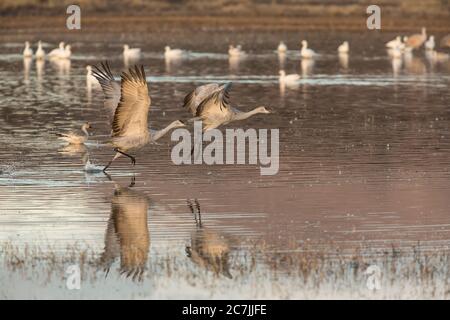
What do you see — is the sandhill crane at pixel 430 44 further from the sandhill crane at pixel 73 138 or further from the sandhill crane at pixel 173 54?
the sandhill crane at pixel 73 138

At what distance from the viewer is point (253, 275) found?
12203 millimetres

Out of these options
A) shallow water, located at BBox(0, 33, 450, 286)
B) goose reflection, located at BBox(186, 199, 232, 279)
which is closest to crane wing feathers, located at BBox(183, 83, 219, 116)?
shallow water, located at BBox(0, 33, 450, 286)

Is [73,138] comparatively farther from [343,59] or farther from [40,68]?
[343,59]

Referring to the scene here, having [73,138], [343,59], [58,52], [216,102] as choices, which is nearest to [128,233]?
[216,102]

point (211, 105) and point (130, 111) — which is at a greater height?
point (211, 105)

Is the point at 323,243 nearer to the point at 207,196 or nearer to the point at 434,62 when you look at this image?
the point at 207,196

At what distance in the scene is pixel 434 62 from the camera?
153 ft

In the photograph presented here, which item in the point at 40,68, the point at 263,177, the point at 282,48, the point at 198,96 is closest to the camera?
the point at 263,177

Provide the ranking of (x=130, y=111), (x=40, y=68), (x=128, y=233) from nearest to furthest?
1. (x=128, y=233)
2. (x=130, y=111)
3. (x=40, y=68)

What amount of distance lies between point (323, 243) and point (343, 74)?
2645 centimetres

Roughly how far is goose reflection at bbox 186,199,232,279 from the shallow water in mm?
126

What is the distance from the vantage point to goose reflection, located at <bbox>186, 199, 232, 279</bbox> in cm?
1258

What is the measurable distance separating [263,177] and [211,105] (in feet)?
5.06

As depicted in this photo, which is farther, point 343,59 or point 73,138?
point 343,59
